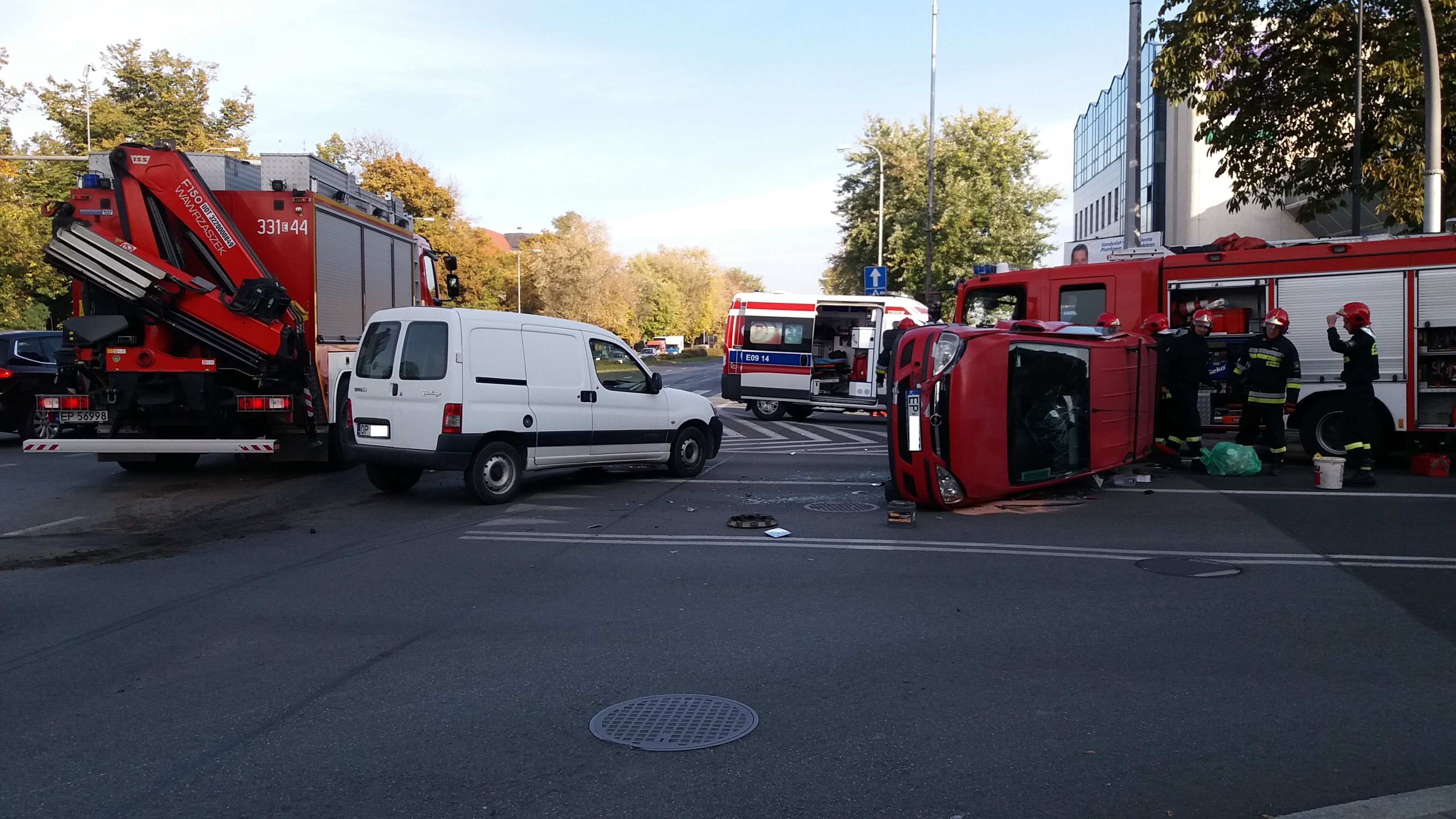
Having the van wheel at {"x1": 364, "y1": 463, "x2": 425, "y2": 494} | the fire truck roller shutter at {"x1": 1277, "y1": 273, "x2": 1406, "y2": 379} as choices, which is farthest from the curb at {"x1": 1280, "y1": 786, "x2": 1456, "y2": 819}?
the fire truck roller shutter at {"x1": 1277, "y1": 273, "x2": 1406, "y2": 379}

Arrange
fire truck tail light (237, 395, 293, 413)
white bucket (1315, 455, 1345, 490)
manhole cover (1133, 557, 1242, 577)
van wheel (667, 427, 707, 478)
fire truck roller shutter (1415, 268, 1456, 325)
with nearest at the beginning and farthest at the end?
manhole cover (1133, 557, 1242, 577)
white bucket (1315, 455, 1345, 490)
fire truck tail light (237, 395, 293, 413)
fire truck roller shutter (1415, 268, 1456, 325)
van wheel (667, 427, 707, 478)

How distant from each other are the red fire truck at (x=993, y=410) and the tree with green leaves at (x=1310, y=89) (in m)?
9.96

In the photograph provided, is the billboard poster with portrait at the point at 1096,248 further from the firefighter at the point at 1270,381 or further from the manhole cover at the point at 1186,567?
the manhole cover at the point at 1186,567

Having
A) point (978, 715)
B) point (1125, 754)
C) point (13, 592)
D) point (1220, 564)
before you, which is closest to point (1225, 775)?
point (1125, 754)

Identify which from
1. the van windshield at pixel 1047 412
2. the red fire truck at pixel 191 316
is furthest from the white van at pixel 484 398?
the van windshield at pixel 1047 412

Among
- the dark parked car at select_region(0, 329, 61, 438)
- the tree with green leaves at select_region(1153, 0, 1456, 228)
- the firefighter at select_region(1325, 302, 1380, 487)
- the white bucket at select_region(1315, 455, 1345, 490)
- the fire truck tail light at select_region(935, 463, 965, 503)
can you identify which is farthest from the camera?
the tree with green leaves at select_region(1153, 0, 1456, 228)

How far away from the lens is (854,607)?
6480 millimetres

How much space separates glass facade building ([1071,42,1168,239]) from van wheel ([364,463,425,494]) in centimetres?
2764

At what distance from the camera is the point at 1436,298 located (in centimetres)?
1270

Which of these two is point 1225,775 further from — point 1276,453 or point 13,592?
point 1276,453

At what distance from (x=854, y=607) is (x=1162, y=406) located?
8.20 metres

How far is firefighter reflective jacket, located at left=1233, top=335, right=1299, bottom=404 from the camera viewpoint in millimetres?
12328

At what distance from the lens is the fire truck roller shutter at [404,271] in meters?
15.4

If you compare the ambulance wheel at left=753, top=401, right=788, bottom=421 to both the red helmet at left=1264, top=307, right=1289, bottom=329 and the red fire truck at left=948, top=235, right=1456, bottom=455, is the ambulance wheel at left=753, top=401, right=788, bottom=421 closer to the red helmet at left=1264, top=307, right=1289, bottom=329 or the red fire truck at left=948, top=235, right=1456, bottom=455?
the red fire truck at left=948, top=235, right=1456, bottom=455
